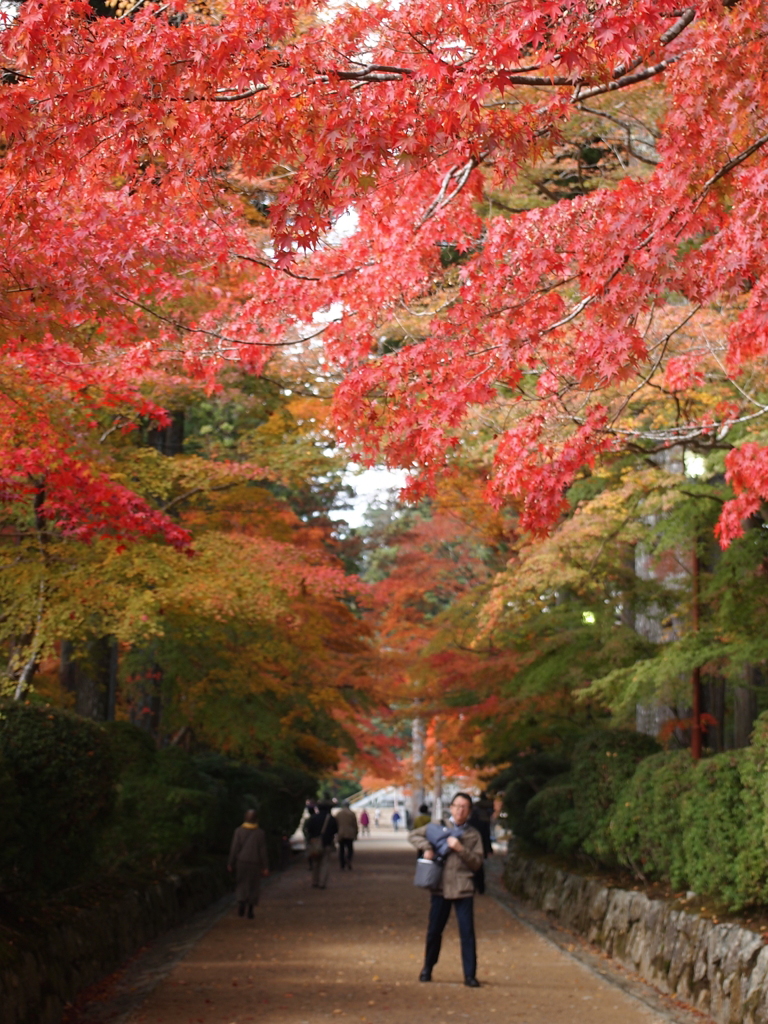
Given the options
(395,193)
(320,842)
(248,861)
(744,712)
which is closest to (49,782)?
(395,193)

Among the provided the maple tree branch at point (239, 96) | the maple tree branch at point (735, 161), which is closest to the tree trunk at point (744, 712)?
the maple tree branch at point (735, 161)

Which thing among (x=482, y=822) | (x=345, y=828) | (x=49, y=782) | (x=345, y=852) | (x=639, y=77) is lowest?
(x=345, y=852)

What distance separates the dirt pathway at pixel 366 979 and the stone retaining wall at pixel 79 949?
610 millimetres

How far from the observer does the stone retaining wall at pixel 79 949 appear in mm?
7812

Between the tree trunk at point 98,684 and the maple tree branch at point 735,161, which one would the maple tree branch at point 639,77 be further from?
the tree trunk at point 98,684

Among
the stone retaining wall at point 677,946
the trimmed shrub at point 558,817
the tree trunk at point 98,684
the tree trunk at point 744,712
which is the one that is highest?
the tree trunk at point 98,684

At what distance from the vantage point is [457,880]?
1084 cm

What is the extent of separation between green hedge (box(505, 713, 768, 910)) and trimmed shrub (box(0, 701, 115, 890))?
17.6 ft

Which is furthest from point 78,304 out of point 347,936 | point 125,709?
point 125,709

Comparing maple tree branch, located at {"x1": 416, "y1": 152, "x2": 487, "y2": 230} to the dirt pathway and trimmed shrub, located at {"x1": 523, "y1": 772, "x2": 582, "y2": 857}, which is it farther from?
trimmed shrub, located at {"x1": 523, "y1": 772, "x2": 582, "y2": 857}

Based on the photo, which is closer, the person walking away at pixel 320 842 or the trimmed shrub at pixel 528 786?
the trimmed shrub at pixel 528 786

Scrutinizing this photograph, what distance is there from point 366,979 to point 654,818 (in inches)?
139

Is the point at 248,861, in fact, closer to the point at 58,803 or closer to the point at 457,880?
the point at 457,880

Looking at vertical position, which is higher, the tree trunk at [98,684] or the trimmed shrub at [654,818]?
the tree trunk at [98,684]
